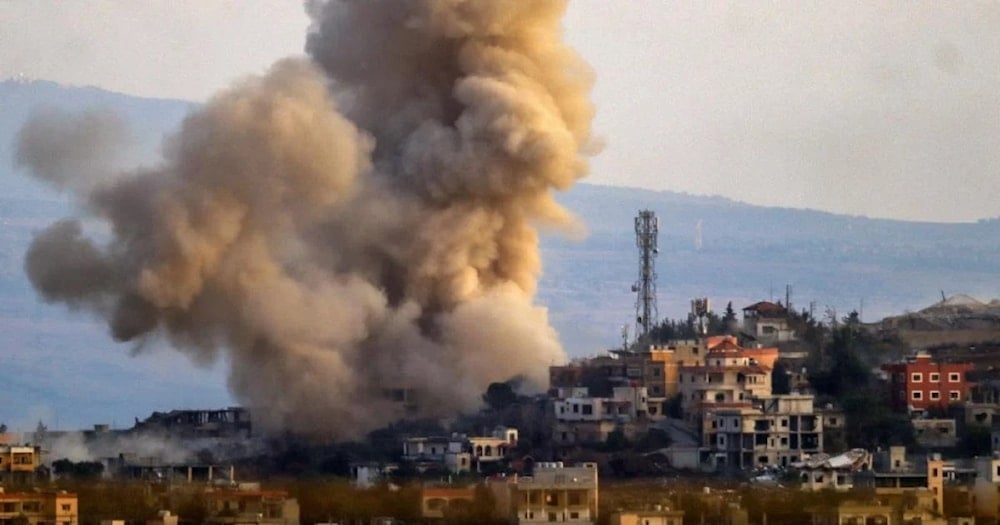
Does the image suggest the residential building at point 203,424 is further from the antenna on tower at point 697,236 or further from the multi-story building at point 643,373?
the antenna on tower at point 697,236

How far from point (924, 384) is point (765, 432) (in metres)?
4.10

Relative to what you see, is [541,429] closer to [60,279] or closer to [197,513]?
[60,279]

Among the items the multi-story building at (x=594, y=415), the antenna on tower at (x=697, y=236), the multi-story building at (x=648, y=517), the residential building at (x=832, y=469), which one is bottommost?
the multi-story building at (x=648, y=517)

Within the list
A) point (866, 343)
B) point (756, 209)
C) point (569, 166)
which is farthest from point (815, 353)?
point (756, 209)

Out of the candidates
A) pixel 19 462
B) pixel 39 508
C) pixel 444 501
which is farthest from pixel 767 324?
pixel 39 508

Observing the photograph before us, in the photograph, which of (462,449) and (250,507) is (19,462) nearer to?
(462,449)

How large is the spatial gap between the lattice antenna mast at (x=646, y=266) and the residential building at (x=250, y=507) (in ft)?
72.7

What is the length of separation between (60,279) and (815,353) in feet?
42.1

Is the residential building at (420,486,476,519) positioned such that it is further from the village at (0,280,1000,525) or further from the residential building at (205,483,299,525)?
the residential building at (205,483,299,525)

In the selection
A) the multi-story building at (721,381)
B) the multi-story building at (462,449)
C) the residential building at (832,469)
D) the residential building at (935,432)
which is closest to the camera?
the residential building at (832,469)

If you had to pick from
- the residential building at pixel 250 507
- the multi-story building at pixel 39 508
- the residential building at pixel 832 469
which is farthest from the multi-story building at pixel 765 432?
the multi-story building at pixel 39 508

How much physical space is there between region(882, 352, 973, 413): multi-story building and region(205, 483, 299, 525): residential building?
15.3 metres

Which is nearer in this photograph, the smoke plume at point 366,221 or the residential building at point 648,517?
the residential building at point 648,517

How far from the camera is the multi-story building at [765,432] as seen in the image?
198 feet
